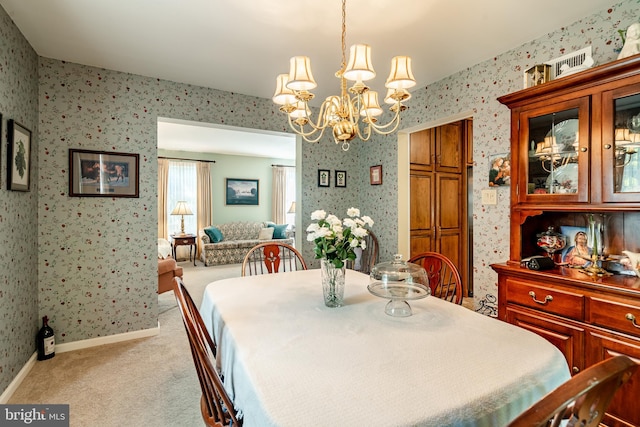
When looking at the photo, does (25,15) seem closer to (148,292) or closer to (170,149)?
(148,292)

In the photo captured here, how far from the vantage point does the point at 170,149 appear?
721cm

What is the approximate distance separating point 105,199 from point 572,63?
12.6 feet

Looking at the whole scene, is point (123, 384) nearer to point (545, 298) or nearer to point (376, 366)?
point (376, 366)

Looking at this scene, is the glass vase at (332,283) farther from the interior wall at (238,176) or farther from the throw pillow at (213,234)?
the interior wall at (238,176)

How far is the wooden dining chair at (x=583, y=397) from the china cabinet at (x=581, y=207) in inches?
51.3

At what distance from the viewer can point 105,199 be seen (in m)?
2.97

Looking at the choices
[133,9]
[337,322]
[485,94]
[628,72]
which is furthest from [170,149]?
[628,72]

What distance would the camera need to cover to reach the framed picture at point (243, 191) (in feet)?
26.1

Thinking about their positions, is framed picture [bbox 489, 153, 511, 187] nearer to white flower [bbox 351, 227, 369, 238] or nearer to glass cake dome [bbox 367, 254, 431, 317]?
glass cake dome [bbox 367, 254, 431, 317]

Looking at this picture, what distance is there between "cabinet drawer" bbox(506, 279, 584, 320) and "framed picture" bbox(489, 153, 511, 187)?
911 mm

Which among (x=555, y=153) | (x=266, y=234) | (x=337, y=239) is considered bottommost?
(x=266, y=234)

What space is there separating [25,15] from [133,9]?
78 cm

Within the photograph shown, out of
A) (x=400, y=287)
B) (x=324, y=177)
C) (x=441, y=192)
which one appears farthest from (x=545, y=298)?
(x=324, y=177)

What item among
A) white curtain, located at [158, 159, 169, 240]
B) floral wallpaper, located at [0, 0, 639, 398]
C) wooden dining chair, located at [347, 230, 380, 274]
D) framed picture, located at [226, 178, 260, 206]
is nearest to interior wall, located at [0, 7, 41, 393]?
floral wallpaper, located at [0, 0, 639, 398]
